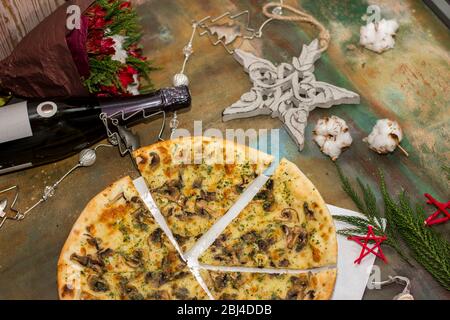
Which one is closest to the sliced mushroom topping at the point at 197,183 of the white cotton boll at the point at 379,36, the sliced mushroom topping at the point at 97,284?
the sliced mushroom topping at the point at 97,284

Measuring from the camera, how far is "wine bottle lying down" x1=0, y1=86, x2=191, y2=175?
299cm

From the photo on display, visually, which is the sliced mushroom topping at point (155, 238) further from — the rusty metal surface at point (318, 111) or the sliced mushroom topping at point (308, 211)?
the sliced mushroom topping at point (308, 211)

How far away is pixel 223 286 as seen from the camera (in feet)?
9.62

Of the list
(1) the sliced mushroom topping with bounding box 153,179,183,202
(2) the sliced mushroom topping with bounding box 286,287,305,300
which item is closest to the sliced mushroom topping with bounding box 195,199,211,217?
(1) the sliced mushroom topping with bounding box 153,179,183,202

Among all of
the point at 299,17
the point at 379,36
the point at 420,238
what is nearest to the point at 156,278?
the point at 420,238

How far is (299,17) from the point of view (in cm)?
362

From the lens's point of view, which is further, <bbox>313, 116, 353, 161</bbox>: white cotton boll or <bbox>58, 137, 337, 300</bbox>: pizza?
<bbox>313, 116, 353, 161</bbox>: white cotton boll

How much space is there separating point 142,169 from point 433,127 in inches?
62.8

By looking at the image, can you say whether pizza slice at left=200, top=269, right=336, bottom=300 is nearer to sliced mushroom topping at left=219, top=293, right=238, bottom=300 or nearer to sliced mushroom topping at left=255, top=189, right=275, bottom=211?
sliced mushroom topping at left=219, top=293, right=238, bottom=300

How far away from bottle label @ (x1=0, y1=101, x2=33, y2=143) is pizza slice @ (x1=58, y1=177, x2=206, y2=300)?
1.62ft

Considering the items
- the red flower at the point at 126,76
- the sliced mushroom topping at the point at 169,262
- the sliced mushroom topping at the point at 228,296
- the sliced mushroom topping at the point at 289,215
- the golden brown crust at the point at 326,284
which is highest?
the red flower at the point at 126,76

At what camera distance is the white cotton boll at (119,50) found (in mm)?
3283

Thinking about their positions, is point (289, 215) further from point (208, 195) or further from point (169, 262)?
point (169, 262)

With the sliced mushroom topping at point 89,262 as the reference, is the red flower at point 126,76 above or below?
above
